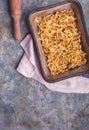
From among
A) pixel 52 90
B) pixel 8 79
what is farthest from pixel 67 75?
pixel 8 79

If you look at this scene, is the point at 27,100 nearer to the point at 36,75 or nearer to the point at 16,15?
the point at 36,75

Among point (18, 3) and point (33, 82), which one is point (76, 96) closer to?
point (33, 82)

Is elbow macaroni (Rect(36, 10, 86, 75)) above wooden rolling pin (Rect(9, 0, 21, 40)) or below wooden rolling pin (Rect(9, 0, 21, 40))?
below

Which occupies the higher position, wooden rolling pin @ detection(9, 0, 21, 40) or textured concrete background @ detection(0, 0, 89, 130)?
wooden rolling pin @ detection(9, 0, 21, 40)

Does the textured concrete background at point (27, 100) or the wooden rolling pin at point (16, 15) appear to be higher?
the wooden rolling pin at point (16, 15)
